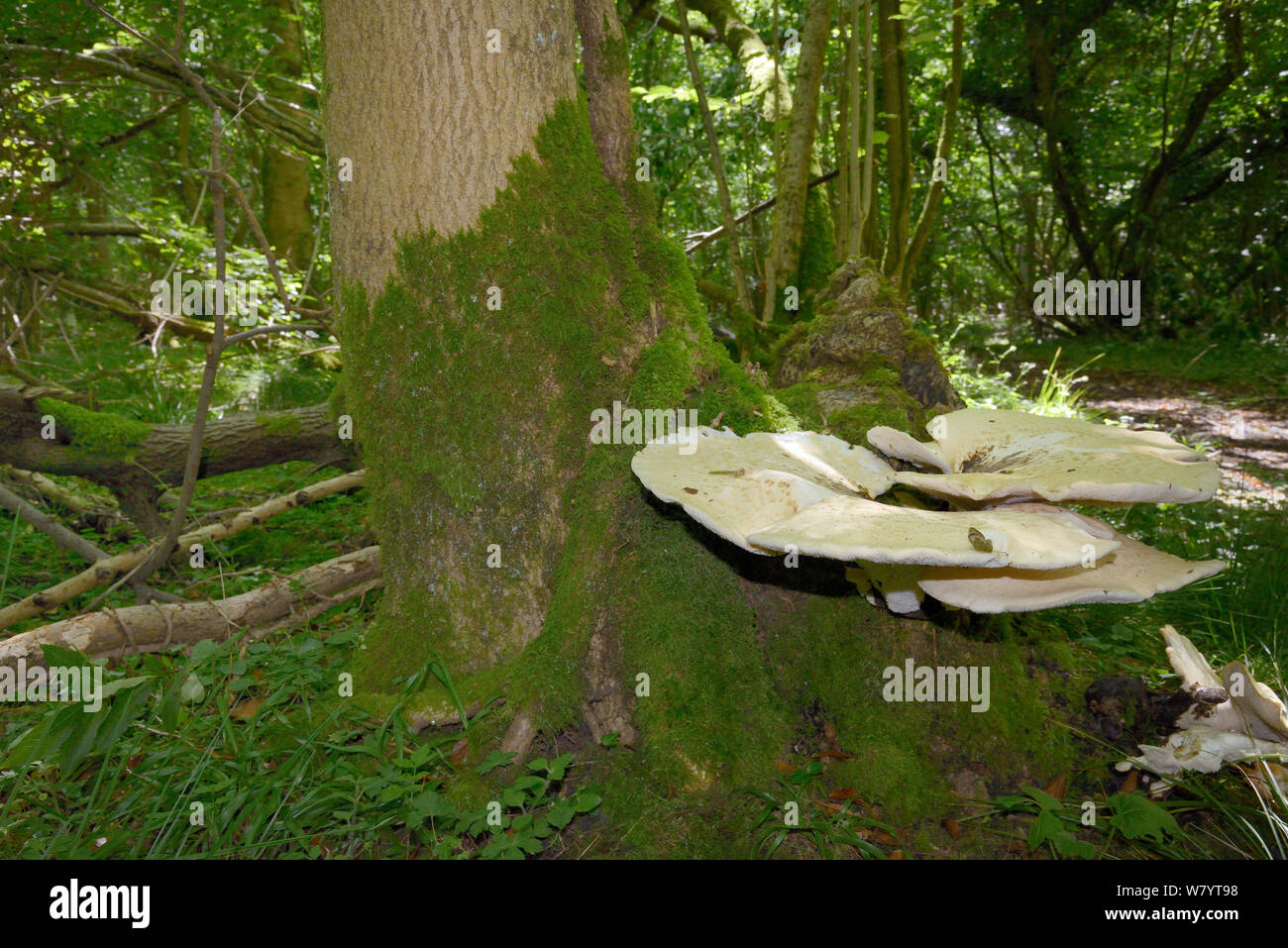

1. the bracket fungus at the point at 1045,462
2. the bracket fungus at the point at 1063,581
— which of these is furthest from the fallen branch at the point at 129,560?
the bracket fungus at the point at 1063,581

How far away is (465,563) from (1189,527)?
435 cm

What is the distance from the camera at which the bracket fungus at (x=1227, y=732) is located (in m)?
2.04

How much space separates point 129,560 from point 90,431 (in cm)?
119

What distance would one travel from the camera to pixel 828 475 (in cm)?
204

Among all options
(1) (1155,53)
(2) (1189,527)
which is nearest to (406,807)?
(2) (1189,527)

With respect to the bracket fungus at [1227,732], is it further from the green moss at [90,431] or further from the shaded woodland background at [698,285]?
the green moss at [90,431]

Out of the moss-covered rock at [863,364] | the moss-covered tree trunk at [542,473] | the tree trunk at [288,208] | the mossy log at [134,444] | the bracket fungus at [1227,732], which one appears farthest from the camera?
the tree trunk at [288,208]

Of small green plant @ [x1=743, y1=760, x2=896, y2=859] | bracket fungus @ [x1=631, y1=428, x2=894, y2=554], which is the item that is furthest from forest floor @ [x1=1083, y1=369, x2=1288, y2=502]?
small green plant @ [x1=743, y1=760, x2=896, y2=859]

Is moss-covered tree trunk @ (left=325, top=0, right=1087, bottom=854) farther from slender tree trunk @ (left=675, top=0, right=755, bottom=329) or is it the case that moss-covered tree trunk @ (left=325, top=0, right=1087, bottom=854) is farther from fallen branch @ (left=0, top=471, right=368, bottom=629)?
slender tree trunk @ (left=675, top=0, right=755, bottom=329)

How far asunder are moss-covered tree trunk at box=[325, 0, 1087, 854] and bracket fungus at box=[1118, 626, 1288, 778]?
0.29 meters

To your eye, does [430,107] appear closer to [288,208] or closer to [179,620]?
[179,620]

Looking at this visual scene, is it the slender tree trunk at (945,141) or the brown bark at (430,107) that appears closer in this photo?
the brown bark at (430,107)

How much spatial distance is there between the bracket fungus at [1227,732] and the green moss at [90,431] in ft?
16.1

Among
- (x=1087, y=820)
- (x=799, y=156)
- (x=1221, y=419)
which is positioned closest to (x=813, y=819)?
(x=1087, y=820)
